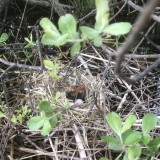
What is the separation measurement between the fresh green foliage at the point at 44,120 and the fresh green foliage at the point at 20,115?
248 mm

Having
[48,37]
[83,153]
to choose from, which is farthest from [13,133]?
[48,37]

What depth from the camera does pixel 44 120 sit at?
879 mm

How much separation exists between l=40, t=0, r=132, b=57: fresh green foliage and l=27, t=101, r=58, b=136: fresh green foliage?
0.28m

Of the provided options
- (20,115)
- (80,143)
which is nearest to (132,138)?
(80,143)

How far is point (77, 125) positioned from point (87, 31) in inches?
26.7

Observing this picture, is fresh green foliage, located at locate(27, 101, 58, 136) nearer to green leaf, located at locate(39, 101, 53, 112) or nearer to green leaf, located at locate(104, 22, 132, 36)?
green leaf, located at locate(39, 101, 53, 112)

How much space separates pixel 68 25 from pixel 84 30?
0.06m

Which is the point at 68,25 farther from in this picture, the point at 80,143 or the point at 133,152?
the point at 80,143

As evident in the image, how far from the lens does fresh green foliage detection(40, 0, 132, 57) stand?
1.72ft

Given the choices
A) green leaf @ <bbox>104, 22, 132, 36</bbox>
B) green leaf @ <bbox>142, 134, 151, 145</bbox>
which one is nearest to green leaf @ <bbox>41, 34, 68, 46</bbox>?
green leaf @ <bbox>104, 22, 132, 36</bbox>

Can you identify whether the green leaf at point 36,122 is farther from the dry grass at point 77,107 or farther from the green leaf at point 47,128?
the dry grass at point 77,107

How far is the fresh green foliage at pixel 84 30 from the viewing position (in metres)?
0.52

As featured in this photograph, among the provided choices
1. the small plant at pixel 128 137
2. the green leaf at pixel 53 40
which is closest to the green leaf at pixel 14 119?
the small plant at pixel 128 137

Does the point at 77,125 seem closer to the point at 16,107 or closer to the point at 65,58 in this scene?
the point at 16,107
